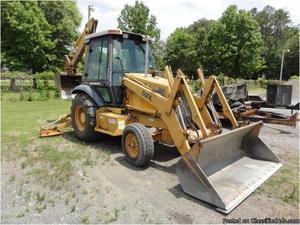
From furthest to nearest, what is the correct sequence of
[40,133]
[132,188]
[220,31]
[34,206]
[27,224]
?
1. [220,31]
2. [40,133]
3. [132,188]
4. [34,206]
5. [27,224]

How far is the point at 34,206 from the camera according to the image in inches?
136

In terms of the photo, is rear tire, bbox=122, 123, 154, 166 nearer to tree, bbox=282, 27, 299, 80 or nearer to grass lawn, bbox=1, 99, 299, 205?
grass lawn, bbox=1, 99, 299, 205

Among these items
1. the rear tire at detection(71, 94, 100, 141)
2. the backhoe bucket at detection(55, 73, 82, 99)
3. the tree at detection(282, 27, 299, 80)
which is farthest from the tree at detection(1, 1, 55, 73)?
the tree at detection(282, 27, 299, 80)

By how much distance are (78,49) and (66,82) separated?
998 millimetres

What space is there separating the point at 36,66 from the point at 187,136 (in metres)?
23.5

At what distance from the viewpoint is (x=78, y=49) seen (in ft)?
25.7

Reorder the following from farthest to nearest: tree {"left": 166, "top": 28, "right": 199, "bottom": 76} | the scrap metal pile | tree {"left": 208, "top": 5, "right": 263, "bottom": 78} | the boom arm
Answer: tree {"left": 166, "top": 28, "right": 199, "bottom": 76} < tree {"left": 208, "top": 5, "right": 263, "bottom": 78} < the scrap metal pile < the boom arm

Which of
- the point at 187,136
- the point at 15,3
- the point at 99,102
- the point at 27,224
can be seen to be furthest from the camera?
the point at 15,3

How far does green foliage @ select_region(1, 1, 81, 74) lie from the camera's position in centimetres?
2273

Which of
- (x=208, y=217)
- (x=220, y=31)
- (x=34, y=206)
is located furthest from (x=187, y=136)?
(x=220, y=31)

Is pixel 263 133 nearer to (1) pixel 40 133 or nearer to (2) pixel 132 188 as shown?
(2) pixel 132 188

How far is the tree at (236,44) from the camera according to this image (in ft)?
117

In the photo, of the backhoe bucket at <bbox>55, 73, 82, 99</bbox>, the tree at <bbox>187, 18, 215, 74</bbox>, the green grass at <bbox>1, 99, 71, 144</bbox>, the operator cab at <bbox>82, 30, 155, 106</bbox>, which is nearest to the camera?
the operator cab at <bbox>82, 30, 155, 106</bbox>

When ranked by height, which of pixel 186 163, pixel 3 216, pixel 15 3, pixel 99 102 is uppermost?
pixel 15 3
